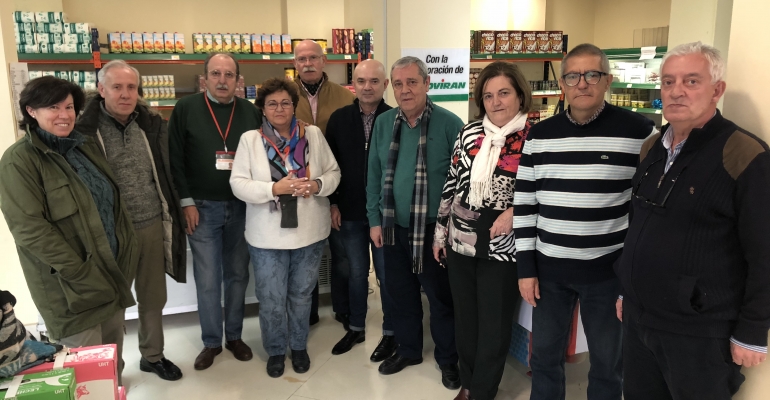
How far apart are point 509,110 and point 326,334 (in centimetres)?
199

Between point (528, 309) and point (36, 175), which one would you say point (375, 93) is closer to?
point (528, 309)

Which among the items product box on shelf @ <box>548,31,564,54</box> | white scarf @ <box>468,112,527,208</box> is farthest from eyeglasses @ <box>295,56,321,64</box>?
product box on shelf @ <box>548,31,564,54</box>

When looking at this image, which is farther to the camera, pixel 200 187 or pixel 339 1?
pixel 339 1

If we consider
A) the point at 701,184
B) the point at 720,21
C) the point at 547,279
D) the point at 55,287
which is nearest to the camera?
the point at 701,184

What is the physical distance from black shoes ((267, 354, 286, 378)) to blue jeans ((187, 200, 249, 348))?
0.34 meters

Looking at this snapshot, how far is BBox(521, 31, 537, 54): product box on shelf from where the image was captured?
22.5 ft

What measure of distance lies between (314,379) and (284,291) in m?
0.51

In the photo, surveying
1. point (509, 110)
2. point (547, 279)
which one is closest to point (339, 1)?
point (509, 110)

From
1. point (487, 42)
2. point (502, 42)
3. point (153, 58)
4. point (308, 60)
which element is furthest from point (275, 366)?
point (502, 42)

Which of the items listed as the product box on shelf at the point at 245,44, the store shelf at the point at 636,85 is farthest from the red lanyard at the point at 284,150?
the store shelf at the point at 636,85

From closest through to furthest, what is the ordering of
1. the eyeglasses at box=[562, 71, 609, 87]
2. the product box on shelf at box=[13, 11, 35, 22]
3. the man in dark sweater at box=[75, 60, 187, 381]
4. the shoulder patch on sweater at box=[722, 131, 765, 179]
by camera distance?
the shoulder patch on sweater at box=[722, 131, 765, 179] → the eyeglasses at box=[562, 71, 609, 87] → the man in dark sweater at box=[75, 60, 187, 381] → the product box on shelf at box=[13, 11, 35, 22]

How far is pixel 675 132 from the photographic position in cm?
156

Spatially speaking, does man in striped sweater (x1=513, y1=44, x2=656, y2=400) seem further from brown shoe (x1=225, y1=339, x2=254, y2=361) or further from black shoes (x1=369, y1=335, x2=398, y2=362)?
brown shoe (x1=225, y1=339, x2=254, y2=361)

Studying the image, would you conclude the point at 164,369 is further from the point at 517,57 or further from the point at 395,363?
the point at 517,57
